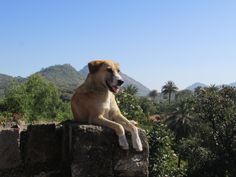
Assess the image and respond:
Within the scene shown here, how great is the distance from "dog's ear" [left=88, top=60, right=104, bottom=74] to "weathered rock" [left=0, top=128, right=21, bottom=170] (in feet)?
3.72

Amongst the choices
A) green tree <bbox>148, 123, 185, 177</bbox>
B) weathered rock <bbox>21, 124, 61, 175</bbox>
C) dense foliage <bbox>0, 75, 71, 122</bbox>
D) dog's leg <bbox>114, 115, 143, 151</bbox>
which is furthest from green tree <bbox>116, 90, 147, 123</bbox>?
dense foliage <bbox>0, 75, 71, 122</bbox>

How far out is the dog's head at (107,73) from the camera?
496cm

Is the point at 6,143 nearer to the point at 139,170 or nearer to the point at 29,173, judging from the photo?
the point at 29,173

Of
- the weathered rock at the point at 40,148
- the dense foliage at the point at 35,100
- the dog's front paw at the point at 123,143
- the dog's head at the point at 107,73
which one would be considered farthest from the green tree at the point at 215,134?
the dog's front paw at the point at 123,143

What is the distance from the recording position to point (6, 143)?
171 inches

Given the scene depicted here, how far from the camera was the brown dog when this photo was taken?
15.4 feet

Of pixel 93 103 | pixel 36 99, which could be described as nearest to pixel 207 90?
pixel 36 99

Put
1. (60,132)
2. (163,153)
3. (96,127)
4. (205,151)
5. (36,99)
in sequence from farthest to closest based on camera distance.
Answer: (36,99) < (205,151) < (163,153) < (60,132) < (96,127)

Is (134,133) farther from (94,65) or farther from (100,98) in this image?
(94,65)

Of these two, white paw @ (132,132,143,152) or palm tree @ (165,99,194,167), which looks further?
palm tree @ (165,99,194,167)

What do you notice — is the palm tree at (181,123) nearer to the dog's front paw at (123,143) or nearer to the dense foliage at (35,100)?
the dense foliage at (35,100)

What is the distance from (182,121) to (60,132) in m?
56.1

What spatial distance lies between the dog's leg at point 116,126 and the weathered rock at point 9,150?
79cm

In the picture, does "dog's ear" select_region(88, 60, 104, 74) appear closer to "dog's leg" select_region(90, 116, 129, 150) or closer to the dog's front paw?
"dog's leg" select_region(90, 116, 129, 150)
